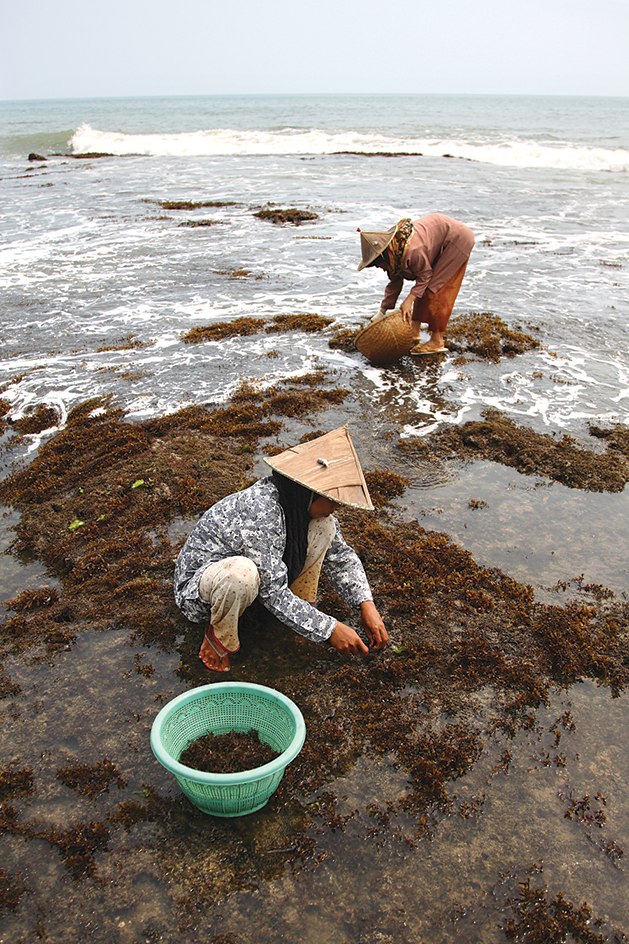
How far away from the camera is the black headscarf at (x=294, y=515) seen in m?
2.61

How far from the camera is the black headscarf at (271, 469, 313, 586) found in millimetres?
2609

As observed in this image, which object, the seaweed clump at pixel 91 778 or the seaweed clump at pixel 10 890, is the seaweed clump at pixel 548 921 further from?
the seaweed clump at pixel 10 890

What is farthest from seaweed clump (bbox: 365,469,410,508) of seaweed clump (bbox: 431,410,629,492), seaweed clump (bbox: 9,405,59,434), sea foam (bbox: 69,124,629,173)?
sea foam (bbox: 69,124,629,173)

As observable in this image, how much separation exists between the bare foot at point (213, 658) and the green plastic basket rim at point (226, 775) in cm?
46

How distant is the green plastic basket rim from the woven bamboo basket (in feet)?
15.3

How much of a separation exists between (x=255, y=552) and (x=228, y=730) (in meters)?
0.75

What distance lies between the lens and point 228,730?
2.42m

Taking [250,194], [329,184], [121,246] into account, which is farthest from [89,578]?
[329,184]

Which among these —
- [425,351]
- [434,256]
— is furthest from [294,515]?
[434,256]

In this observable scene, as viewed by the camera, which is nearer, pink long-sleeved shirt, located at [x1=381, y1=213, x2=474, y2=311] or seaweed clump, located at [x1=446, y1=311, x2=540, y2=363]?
pink long-sleeved shirt, located at [x1=381, y1=213, x2=474, y2=311]

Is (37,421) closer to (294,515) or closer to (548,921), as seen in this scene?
(294,515)

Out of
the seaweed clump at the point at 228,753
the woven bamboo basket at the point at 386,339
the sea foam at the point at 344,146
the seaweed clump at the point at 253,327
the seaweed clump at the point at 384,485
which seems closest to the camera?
the seaweed clump at the point at 228,753

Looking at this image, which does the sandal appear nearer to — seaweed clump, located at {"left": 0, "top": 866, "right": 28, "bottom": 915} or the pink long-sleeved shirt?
the pink long-sleeved shirt

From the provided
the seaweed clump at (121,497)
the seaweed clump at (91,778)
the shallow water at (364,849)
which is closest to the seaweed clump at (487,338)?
Answer: the seaweed clump at (121,497)
